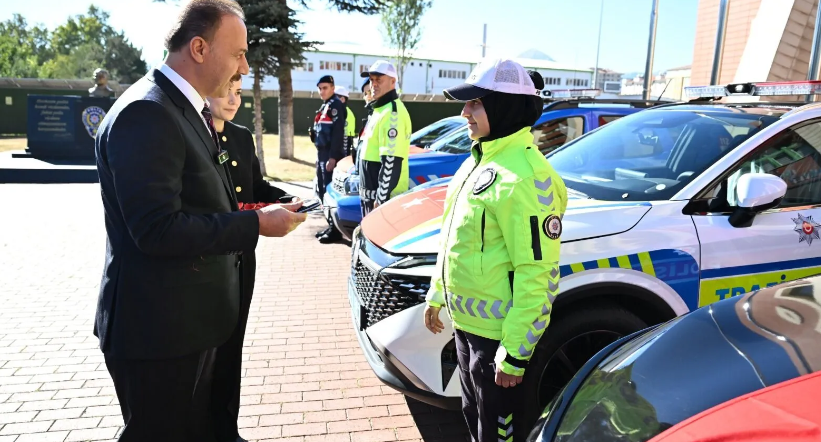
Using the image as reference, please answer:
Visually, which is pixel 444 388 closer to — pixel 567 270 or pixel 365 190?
pixel 567 270

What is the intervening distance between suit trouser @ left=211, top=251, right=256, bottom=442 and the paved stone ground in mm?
433

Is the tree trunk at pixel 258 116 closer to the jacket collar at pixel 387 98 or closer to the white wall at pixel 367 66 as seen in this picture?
the jacket collar at pixel 387 98

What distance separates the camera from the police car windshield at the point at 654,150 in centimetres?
310

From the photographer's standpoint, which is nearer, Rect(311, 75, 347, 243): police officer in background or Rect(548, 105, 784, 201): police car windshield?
Rect(548, 105, 784, 201): police car windshield

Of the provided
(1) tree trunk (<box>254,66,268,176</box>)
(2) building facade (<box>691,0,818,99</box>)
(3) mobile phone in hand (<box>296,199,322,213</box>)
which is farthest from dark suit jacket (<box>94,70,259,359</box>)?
(1) tree trunk (<box>254,66,268,176</box>)

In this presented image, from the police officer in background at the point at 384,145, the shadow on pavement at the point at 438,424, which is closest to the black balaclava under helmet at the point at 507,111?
the shadow on pavement at the point at 438,424

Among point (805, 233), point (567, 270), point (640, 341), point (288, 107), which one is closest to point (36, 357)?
point (567, 270)

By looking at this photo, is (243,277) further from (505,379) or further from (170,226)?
(505,379)

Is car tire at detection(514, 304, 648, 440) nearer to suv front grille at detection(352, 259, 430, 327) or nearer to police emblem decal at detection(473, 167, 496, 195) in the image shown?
suv front grille at detection(352, 259, 430, 327)

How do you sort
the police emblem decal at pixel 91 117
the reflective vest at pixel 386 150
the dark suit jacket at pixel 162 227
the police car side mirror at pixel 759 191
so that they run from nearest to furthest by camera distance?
the dark suit jacket at pixel 162 227 < the police car side mirror at pixel 759 191 < the reflective vest at pixel 386 150 < the police emblem decal at pixel 91 117

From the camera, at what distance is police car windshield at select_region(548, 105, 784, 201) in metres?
3.10

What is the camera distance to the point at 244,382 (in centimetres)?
370

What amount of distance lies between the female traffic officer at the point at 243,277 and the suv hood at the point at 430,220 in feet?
2.22

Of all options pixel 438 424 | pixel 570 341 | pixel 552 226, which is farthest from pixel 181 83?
pixel 438 424
